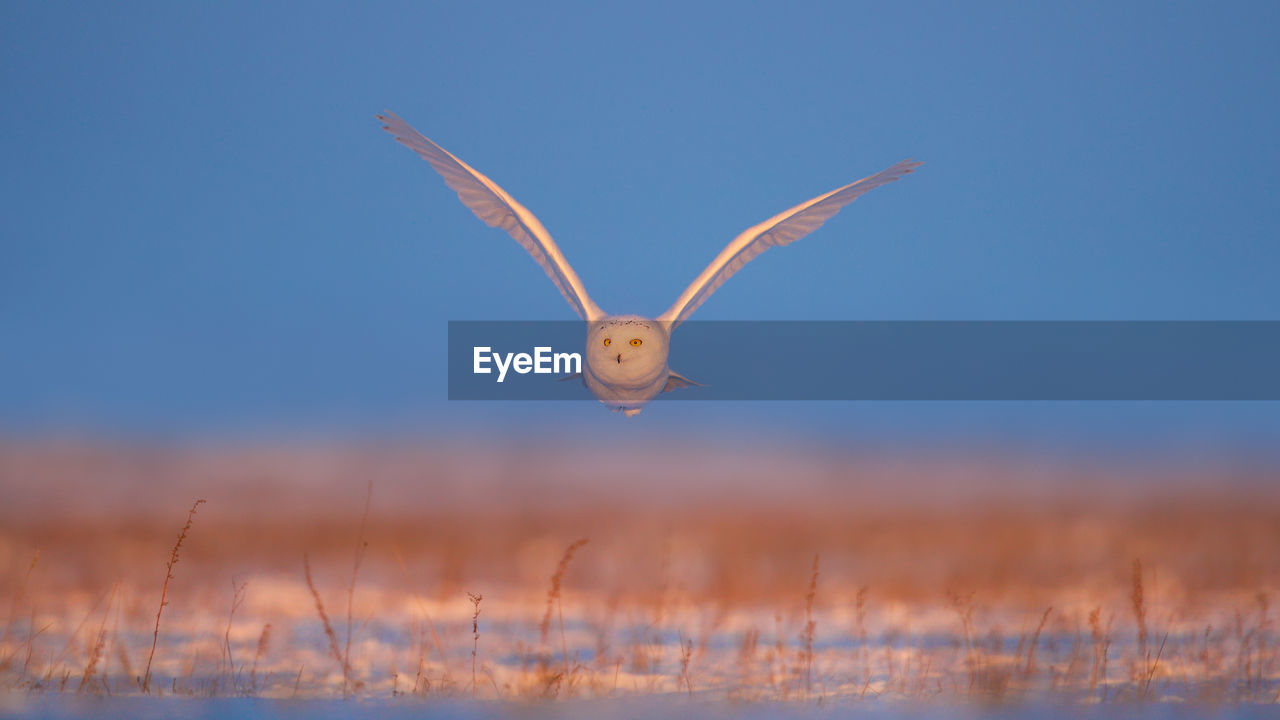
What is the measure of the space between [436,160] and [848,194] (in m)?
4.22

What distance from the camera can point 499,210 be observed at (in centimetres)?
896

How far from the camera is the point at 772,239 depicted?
9008mm

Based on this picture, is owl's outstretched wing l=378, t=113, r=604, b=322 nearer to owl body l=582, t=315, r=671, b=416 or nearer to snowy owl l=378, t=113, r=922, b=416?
snowy owl l=378, t=113, r=922, b=416

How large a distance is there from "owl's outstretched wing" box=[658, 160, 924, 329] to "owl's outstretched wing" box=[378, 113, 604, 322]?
90cm

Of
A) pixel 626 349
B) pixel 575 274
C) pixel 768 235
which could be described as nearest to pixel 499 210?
pixel 575 274

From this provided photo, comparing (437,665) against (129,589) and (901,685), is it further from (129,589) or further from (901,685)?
(901,685)

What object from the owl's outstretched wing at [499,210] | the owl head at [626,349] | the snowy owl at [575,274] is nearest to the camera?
the owl head at [626,349]

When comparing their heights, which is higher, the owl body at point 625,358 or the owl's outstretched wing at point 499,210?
the owl's outstretched wing at point 499,210

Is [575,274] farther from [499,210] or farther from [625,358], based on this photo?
[625,358]

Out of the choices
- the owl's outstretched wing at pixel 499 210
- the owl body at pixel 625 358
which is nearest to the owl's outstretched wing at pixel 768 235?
the owl body at pixel 625 358

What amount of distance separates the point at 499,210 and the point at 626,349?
2.10 metres

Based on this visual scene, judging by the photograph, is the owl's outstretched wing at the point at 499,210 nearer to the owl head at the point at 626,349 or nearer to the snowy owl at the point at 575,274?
the snowy owl at the point at 575,274

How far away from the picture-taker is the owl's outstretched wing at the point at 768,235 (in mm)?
8742

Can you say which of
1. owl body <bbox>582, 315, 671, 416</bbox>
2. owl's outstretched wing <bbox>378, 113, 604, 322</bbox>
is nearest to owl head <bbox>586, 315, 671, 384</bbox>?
owl body <bbox>582, 315, 671, 416</bbox>
